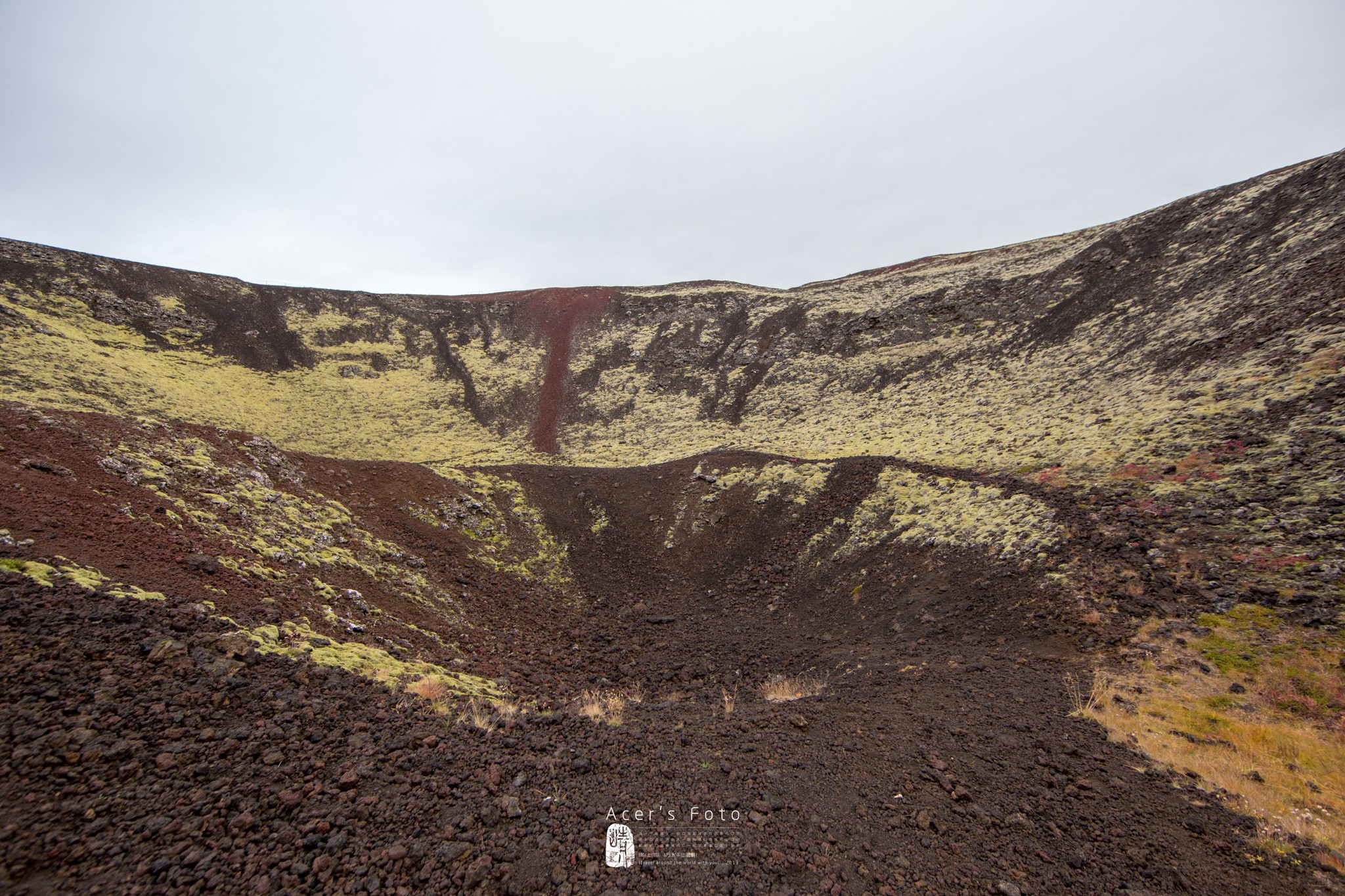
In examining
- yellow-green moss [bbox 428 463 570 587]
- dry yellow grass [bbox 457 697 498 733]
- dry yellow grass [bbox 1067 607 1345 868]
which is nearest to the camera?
dry yellow grass [bbox 1067 607 1345 868]

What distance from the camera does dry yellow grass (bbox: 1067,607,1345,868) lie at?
6598 millimetres

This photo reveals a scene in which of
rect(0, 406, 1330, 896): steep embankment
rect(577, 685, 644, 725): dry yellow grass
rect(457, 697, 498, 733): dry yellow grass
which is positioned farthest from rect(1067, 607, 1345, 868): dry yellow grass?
rect(457, 697, 498, 733): dry yellow grass

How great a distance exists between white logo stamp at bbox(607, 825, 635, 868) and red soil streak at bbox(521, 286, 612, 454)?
29493mm

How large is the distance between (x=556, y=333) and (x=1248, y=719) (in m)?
47.2

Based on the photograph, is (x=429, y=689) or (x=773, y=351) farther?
(x=773, y=351)

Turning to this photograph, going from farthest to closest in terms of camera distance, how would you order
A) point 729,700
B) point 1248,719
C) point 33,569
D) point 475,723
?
point 729,700, point 1248,719, point 475,723, point 33,569

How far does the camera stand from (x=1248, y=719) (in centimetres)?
839

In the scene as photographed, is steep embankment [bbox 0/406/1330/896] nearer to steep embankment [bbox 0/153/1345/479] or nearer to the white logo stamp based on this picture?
the white logo stamp

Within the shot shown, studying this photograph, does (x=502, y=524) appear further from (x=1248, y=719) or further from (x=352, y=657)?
(x=1248, y=719)

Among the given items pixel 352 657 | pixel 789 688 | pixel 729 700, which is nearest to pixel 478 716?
pixel 352 657

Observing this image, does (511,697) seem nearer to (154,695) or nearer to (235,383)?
(154,695)

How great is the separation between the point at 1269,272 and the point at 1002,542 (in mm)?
19814

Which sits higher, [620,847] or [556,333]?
[556,333]

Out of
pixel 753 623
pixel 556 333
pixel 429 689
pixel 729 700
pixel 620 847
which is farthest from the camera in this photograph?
pixel 556 333
